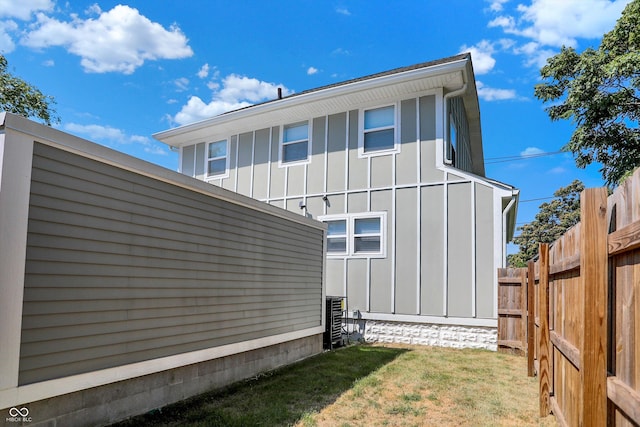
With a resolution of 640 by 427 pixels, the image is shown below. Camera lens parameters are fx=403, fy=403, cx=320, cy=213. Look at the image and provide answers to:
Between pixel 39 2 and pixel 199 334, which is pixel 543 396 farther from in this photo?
pixel 39 2

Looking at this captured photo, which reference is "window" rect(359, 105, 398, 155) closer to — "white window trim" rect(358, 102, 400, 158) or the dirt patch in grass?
"white window trim" rect(358, 102, 400, 158)

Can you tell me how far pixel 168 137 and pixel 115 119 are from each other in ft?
38.2

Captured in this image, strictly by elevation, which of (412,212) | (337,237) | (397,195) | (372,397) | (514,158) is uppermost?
(514,158)

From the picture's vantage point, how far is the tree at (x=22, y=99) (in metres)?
14.4

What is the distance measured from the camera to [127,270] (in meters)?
3.55

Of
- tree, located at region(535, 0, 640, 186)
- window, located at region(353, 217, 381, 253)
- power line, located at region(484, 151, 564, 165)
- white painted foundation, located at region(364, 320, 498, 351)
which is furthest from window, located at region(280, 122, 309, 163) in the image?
power line, located at region(484, 151, 564, 165)

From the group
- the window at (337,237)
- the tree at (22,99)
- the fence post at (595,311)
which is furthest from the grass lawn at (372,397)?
the tree at (22,99)

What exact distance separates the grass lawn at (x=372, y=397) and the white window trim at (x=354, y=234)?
2.67 metres

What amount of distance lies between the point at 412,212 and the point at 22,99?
49.4 feet

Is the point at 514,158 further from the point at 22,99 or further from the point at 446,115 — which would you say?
the point at 22,99

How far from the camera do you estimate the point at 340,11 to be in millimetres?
12648

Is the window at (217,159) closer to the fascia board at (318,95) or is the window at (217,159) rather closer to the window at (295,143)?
the fascia board at (318,95)

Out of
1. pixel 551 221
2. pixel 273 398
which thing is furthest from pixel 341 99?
pixel 551 221

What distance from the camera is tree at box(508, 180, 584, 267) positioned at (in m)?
29.3
